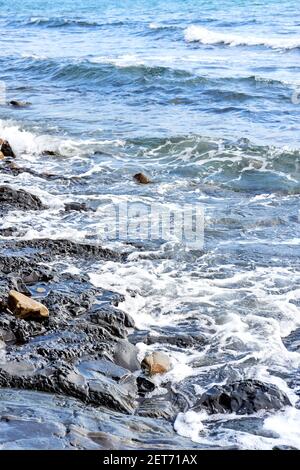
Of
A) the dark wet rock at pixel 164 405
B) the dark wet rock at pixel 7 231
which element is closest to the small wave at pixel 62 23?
the dark wet rock at pixel 7 231

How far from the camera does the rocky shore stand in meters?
5.29

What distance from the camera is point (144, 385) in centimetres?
624

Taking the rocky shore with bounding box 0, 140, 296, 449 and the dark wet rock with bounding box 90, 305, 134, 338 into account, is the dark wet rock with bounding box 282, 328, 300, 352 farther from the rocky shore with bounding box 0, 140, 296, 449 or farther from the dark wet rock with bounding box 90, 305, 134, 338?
the dark wet rock with bounding box 90, 305, 134, 338

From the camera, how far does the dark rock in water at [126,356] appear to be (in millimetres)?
6548

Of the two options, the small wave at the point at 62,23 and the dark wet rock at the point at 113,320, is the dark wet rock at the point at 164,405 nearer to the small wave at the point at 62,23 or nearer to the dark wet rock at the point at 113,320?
the dark wet rock at the point at 113,320

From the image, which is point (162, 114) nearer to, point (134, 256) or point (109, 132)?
point (109, 132)

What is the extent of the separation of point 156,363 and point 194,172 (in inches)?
273

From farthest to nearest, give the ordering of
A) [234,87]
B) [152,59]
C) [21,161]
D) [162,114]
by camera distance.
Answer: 1. [152,59]
2. [234,87]
3. [162,114]
4. [21,161]

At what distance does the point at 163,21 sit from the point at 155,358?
3255 cm

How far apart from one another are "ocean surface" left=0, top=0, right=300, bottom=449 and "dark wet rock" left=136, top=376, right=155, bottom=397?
253 mm

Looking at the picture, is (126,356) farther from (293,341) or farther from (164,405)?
(293,341)

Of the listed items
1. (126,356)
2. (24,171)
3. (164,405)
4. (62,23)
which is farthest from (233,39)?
(164,405)

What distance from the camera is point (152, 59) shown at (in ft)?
80.6
